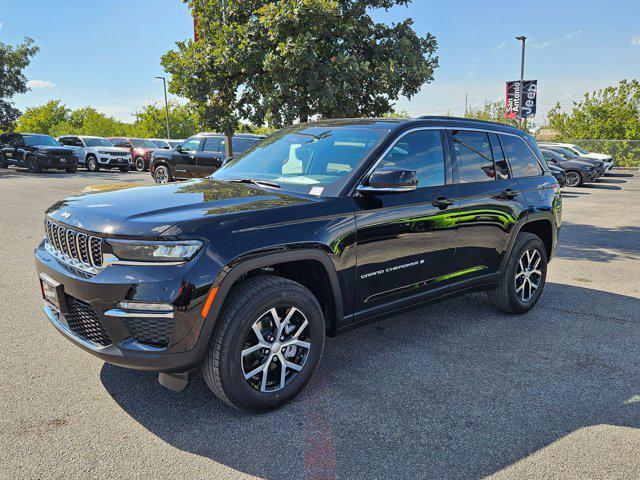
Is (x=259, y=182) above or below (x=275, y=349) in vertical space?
above

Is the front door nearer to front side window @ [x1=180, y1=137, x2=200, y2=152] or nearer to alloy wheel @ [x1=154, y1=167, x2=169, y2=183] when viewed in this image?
front side window @ [x1=180, y1=137, x2=200, y2=152]

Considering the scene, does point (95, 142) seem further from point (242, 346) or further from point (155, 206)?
point (242, 346)

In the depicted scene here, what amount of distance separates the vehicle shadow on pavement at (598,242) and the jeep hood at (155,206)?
20.3 ft

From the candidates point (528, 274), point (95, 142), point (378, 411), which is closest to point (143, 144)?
point (95, 142)

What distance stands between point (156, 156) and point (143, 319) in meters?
14.7

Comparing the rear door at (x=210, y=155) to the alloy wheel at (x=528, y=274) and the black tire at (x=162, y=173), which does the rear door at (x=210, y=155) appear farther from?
the alloy wheel at (x=528, y=274)

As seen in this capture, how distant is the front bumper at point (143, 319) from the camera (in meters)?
2.67

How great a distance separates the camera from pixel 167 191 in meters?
3.58

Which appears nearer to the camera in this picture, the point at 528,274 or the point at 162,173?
the point at 528,274

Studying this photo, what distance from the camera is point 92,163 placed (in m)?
25.3

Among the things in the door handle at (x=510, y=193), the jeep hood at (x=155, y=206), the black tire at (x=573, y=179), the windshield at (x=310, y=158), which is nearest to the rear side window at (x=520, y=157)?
the door handle at (x=510, y=193)

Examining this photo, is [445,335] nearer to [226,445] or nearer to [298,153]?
[298,153]

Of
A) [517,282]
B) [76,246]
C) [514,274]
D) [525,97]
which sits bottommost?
[517,282]

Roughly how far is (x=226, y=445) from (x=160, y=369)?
55 cm
